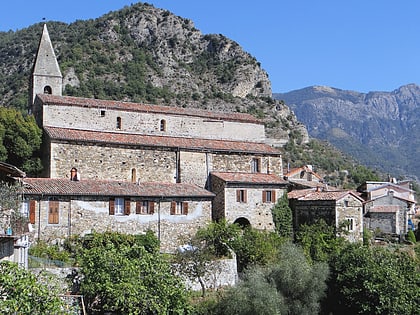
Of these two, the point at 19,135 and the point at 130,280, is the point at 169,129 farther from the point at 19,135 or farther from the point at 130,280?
the point at 130,280

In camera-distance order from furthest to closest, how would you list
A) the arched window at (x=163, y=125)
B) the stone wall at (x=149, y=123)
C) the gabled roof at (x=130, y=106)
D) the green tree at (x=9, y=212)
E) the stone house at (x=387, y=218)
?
the stone house at (x=387, y=218)
the arched window at (x=163, y=125)
the gabled roof at (x=130, y=106)
the stone wall at (x=149, y=123)
the green tree at (x=9, y=212)

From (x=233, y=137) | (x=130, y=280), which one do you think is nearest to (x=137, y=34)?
(x=233, y=137)

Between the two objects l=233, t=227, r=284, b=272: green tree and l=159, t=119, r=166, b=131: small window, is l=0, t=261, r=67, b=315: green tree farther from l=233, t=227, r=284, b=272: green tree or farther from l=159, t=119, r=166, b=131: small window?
l=159, t=119, r=166, b=131: small window

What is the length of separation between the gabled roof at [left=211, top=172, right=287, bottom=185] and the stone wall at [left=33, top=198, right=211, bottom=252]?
9.16 feet

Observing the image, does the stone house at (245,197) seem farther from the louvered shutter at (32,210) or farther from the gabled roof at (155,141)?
the louvered shutter at (32,210)

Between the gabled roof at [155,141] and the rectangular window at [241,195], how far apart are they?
142 inches

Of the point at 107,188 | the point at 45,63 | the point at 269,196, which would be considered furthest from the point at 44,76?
the point at 269,196

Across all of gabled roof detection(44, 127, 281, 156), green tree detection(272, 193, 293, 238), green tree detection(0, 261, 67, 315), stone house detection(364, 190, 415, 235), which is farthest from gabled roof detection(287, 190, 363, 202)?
green tree detection(0, 261, 67, 315)

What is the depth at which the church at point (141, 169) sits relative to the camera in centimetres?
3284

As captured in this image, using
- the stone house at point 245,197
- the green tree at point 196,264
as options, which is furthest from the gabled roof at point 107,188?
the green tree at point 196,264

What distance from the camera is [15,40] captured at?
9650 centimetres

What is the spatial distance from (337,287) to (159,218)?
11513mm

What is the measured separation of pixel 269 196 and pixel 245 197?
6.96ft

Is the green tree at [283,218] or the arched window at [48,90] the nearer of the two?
the green tree at [283,218]
